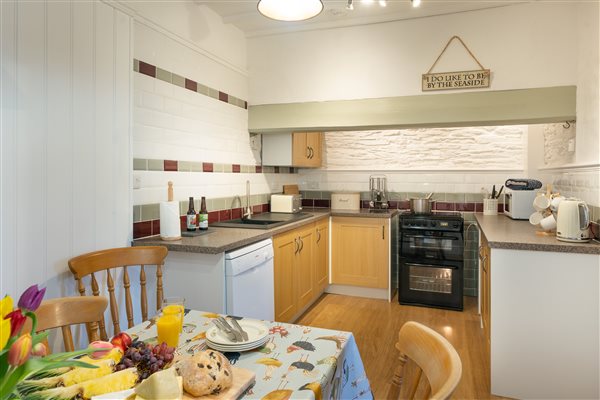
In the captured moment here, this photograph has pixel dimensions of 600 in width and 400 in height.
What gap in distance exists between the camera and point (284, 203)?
4.03 metres

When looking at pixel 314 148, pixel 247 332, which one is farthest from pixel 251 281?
pixel 314 148

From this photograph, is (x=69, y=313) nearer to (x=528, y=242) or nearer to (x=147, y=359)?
(x=147, y=359)

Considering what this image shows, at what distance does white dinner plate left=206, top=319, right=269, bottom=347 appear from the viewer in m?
1.17

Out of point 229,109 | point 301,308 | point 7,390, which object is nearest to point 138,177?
point 229,109

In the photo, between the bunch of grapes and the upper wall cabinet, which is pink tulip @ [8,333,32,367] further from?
the upper wall cabinet

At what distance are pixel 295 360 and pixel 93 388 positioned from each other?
19.6 inches

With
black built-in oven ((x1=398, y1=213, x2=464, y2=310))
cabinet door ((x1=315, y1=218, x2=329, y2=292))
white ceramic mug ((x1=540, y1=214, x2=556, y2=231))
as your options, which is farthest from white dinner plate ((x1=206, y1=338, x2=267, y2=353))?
black built-in oven ((x1=398, y1=213, x2=464, y2=310))

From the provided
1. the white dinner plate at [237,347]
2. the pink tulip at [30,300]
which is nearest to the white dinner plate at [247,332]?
the white dinner plate at [237,347]

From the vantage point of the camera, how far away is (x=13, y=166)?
1726 millimetres

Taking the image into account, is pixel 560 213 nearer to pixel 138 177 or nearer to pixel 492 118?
pixel 492 118

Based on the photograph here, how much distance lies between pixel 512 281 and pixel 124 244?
7.40 feet

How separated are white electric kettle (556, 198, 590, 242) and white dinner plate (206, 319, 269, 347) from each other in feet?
6.27

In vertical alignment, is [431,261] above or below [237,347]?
below

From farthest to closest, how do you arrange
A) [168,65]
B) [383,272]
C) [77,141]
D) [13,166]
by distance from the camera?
[383,272], [168,65], [77,141], [13,166]
